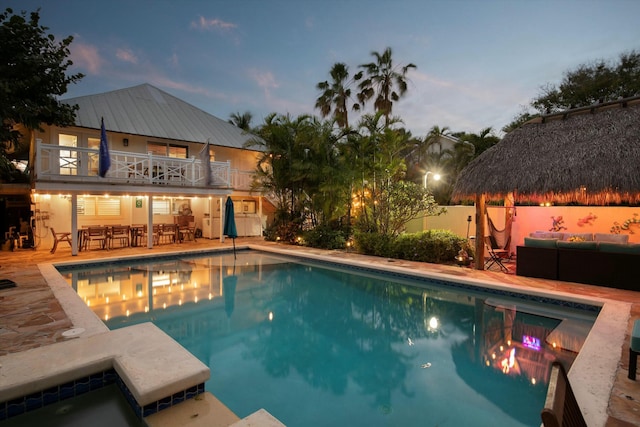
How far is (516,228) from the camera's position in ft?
43.9

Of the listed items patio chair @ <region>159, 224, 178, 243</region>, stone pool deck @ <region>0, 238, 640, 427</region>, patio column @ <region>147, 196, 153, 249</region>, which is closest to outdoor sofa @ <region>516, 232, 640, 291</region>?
stone pool deck @ <region>0, 238, 640, 427</region>

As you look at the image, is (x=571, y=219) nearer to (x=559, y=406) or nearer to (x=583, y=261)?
(x=583, y=261)

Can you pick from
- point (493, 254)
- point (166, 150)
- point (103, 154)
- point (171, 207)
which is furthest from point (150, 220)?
point (493, 254)

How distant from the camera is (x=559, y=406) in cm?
172

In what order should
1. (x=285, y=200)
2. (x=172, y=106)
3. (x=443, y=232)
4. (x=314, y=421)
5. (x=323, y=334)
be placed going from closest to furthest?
(x=314, y=421), (x=323, y=334), (x=443, y=232), (x=285, y=200), (x=172, y=106)

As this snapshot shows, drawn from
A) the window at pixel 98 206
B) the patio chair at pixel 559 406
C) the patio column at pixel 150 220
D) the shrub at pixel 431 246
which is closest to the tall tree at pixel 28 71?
the patio column at pixel 150 220

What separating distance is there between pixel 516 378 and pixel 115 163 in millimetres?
14366

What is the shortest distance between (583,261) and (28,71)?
13022 mm

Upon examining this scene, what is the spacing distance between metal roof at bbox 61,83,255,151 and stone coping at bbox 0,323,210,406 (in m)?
12.9

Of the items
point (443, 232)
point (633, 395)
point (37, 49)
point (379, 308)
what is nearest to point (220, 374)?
point (379, 308)

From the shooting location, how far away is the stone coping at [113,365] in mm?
3346

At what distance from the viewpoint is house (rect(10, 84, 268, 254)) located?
12.3 m

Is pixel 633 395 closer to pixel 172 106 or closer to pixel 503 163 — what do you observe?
pixel 503 163

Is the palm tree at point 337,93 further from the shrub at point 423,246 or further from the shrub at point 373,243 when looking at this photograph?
the shrub at point 423,246
